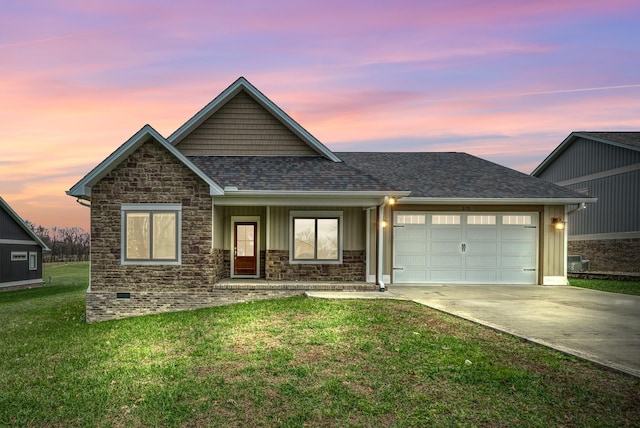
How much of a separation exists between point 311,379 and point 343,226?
28.7 ft

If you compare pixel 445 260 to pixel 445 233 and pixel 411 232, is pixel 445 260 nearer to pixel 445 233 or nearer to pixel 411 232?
pixel 445 233

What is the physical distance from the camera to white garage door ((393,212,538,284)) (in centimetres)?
1588

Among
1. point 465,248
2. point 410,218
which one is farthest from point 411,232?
point 465,248

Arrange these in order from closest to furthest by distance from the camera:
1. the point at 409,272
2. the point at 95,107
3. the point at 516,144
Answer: the point at 409,272
the point at 95,107
the point at 516,144

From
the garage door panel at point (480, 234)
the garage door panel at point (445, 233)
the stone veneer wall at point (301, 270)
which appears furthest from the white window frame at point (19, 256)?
the garage door panel at point (480, 234)

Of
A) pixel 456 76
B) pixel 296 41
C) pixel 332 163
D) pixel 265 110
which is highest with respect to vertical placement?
pixel 296 41

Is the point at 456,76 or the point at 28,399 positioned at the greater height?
the point at 456,76

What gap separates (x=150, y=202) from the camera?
476 inches

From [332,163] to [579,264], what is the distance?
14.8m

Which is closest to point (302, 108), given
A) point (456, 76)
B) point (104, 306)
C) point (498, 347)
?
point (456, 76)

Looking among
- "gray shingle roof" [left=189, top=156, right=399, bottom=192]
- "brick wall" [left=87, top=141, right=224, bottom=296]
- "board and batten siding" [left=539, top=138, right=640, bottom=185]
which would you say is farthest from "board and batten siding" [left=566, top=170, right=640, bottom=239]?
"brick wall" [left=87, top=141, right=224, bottom=296]

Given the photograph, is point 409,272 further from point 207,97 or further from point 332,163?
point 207,97

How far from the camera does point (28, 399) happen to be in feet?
18.4

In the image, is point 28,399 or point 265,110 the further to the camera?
point 265,110
